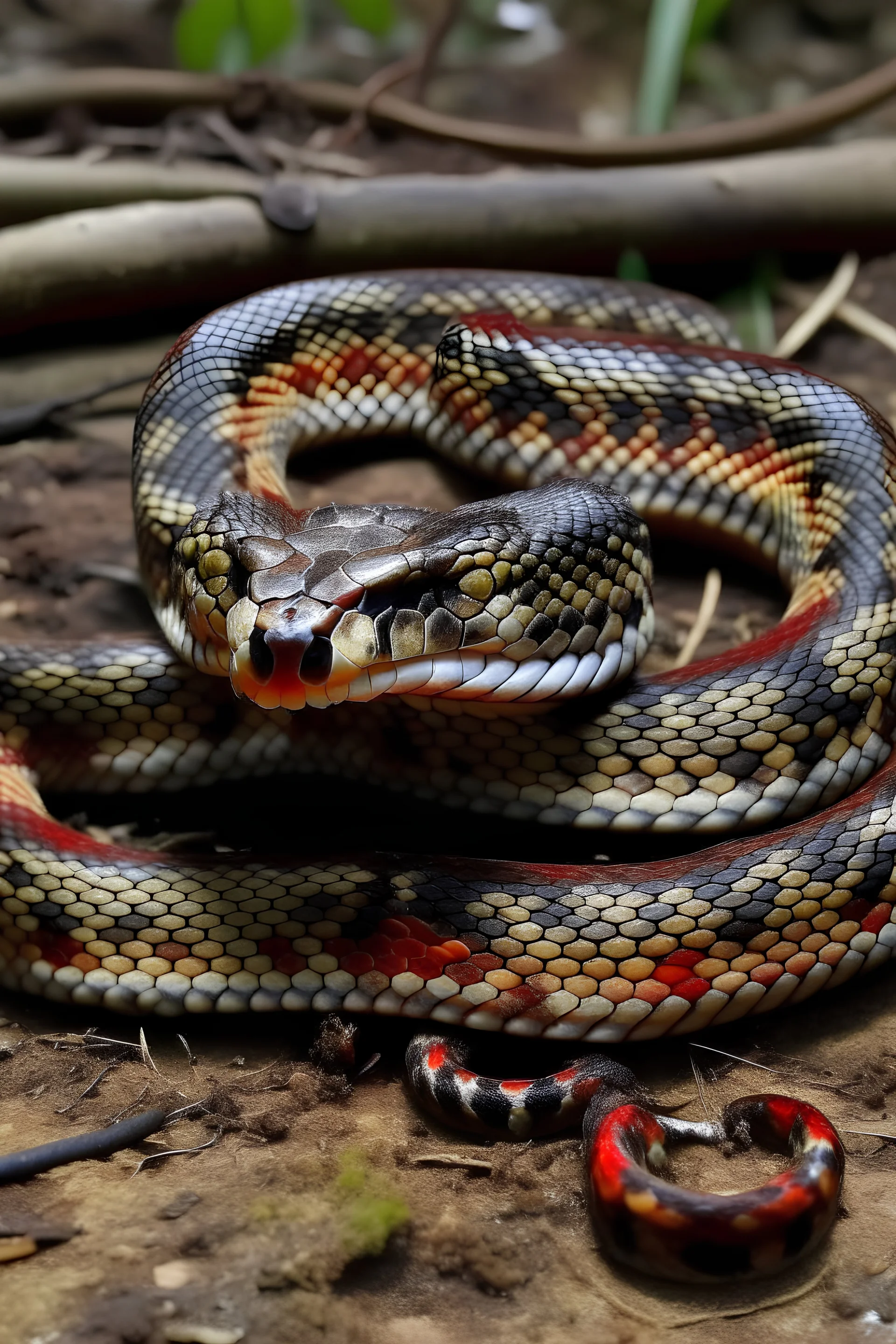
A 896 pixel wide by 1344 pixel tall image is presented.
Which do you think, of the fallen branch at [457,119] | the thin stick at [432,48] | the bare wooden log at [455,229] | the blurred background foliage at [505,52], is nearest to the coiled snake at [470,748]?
the bare wooden log at [455,229]

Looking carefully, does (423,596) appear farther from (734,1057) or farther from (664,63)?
(664,63)

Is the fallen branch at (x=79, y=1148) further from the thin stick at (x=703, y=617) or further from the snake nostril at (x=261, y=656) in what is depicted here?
the thin stick at (x=703, y=617)

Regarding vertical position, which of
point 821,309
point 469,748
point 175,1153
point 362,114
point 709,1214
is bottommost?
point 175,1153

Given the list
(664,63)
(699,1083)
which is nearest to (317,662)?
(699,1083)

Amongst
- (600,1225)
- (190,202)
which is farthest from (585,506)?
(190,202)

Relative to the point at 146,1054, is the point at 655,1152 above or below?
above

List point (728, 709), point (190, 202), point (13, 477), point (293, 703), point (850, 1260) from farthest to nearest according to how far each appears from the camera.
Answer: point (190, 202)
point (13, 477)
point (728, 709)
point (293, 703)
point (850, 1260)

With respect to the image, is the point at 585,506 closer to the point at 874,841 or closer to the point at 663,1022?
the point at 874,841
